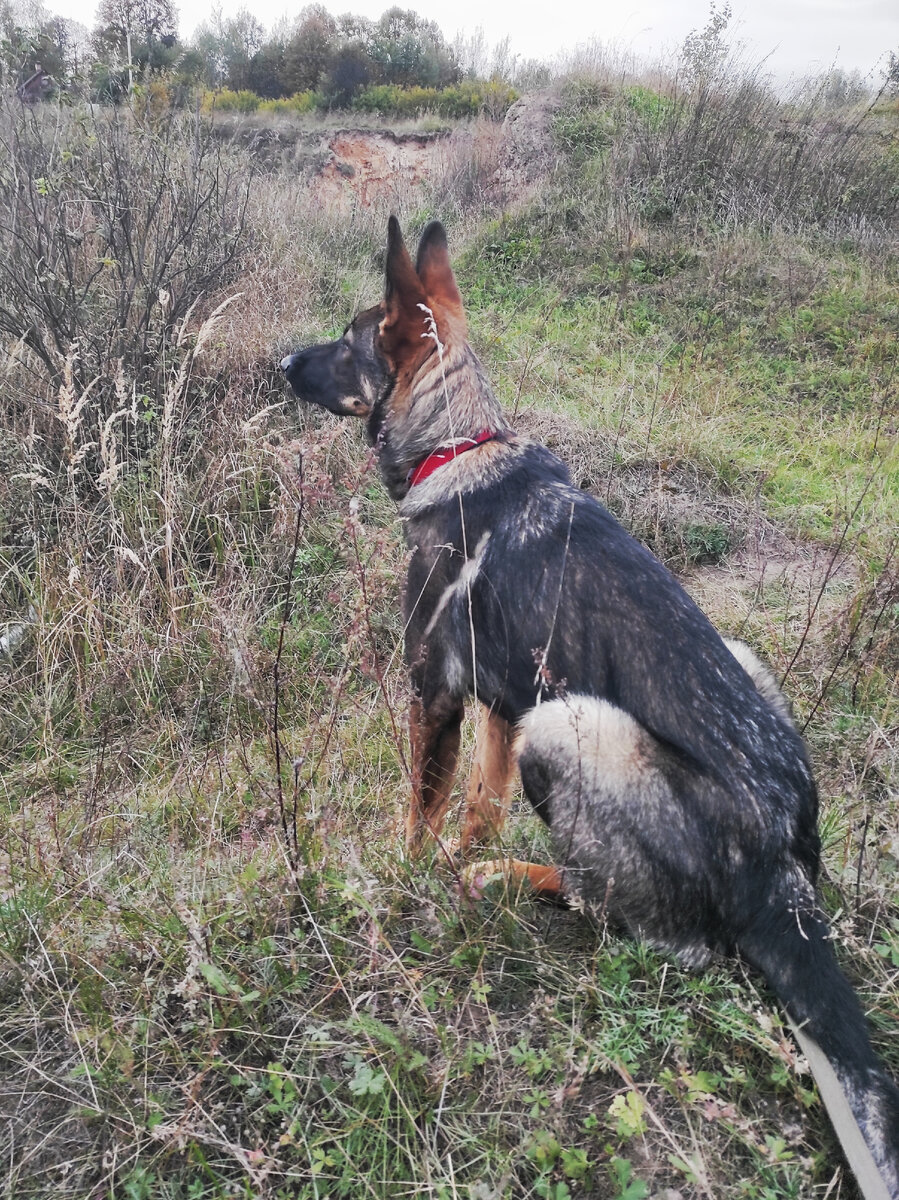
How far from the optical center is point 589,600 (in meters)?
2.21

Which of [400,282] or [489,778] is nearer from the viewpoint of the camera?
[489,778]

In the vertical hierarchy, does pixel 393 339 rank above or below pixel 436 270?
below

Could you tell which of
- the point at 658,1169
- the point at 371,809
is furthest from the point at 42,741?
the point at 658,1169

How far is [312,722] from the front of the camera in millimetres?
3055

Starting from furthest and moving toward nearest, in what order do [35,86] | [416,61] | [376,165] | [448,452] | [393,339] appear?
[416,61], [376,165], [35,86], [393,339], [448,452]

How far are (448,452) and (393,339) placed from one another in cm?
53

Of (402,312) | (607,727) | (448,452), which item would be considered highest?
(402,312)

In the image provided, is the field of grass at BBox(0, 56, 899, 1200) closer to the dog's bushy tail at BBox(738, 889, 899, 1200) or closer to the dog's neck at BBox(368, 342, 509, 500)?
the dog's bushy tail at BBox(738, 889, 899, 1200)

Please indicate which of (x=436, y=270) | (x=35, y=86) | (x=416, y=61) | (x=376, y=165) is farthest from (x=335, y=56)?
(x=436, y=270)

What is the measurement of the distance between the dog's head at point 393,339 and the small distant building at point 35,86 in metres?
2.64

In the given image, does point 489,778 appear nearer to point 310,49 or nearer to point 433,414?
point 433,414

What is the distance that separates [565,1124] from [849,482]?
15.6 ft

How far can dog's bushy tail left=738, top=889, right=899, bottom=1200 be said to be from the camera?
1488 mm

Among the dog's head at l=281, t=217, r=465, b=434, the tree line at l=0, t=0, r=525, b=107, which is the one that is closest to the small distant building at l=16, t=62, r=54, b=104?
the dog's head at l=281, t=217, r=465, b=434
